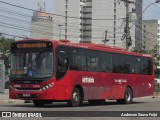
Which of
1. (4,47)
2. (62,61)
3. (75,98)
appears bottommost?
(75,98)

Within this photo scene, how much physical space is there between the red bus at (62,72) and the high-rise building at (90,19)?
72.5 meters

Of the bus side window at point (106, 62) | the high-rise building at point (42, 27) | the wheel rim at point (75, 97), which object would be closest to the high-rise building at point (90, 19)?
the high-rise building at point (42, 27)

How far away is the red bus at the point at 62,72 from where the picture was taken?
22.2 metres

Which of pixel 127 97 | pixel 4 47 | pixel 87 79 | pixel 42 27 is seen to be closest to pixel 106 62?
pixel 87 79

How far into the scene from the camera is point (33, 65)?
22.2 m

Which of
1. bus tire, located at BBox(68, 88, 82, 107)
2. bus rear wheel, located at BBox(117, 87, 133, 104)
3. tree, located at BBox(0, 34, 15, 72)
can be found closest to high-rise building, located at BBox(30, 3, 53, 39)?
tree, located at BBox(0, 34, 15, 72)

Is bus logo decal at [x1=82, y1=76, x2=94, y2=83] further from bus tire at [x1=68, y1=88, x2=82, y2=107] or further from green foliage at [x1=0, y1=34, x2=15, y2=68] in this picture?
green foliage at [x1=0, y1=34, x2=15, y2=68]

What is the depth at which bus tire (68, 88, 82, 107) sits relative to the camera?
23.3 meters

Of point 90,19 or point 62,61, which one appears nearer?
point 62,61

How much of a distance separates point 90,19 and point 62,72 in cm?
8952

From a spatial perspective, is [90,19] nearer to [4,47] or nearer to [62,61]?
[4,47]

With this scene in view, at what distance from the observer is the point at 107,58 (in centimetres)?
2677

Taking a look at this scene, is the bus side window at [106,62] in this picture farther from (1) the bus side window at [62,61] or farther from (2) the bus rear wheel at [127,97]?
(1) the bus side window at [62,61]

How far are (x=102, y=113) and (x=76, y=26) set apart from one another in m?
97.6
